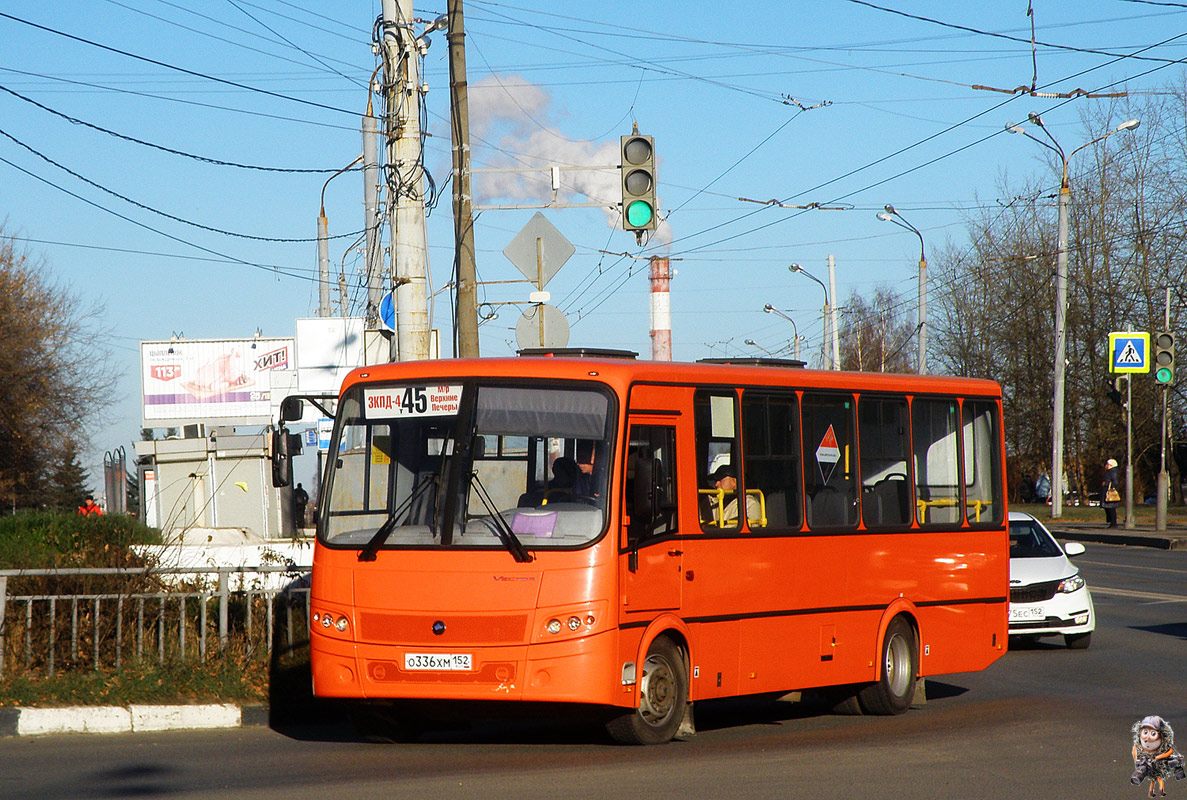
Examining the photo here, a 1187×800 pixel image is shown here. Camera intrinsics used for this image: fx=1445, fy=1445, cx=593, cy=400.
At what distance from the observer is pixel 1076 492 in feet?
179

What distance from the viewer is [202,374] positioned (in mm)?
59906

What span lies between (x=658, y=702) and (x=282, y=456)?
3037mm

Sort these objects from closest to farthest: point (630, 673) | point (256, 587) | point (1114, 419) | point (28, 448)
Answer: point (630, 673), point (256, 587), point (1114, 419), point (28, 448)

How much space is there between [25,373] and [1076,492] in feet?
132

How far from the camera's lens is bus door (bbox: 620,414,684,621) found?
29.9 feet

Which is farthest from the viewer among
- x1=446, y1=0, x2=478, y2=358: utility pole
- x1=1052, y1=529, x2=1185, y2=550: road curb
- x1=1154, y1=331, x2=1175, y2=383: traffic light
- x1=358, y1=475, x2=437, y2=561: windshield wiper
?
x1=1052, y1=529, x2=1185, y2=550: road curb

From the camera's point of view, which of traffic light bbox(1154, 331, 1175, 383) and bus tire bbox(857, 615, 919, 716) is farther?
traffic light bbox(1154, 331, 1175, 383)

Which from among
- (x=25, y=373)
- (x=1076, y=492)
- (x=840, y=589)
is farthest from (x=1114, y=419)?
(x=840, y=589)

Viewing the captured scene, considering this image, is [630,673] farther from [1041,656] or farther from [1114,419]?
[1114,419]

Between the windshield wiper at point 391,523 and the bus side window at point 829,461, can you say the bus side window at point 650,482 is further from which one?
the bus side window at point 829,461

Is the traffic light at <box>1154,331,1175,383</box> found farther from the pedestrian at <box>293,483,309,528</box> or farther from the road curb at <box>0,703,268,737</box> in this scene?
the road curb at <box>0,703,268,737</box>

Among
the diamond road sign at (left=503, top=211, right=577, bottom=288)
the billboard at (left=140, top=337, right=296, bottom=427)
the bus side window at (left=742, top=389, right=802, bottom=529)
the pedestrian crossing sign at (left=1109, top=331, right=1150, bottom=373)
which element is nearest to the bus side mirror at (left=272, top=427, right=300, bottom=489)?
the bus side window at (left=742, top=389, right=802, bottom=529)

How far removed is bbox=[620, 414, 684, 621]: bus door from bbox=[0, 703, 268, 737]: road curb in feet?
10.8

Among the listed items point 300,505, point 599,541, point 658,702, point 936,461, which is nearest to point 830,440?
point 936,461
